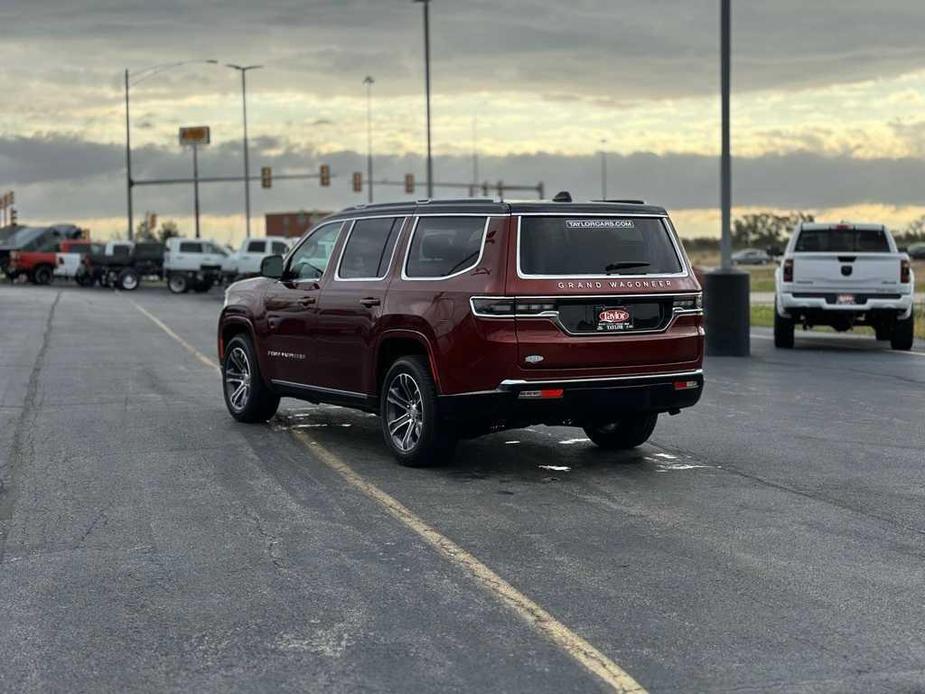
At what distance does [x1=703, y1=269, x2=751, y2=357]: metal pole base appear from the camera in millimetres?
20031

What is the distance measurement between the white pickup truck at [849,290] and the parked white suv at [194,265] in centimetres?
3465

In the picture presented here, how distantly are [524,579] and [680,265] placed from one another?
3.95 meters

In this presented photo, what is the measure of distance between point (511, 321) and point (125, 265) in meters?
52.0

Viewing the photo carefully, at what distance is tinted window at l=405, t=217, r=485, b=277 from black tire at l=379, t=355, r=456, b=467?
0.66 metres

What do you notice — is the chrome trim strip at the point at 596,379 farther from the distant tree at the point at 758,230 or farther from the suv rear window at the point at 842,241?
the distant tree at the point at 758,230

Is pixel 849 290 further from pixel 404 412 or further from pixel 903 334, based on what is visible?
pixel 404 412

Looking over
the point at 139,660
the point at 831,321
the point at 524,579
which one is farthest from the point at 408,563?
the point at 831,321

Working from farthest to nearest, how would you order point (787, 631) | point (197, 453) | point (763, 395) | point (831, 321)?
point (831, 321)
point (763, 395)
point (197, 453)
point (787, 631)

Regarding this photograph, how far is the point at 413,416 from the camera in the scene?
9570 mm

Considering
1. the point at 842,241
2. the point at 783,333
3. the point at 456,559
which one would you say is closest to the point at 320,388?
the point at 456,559

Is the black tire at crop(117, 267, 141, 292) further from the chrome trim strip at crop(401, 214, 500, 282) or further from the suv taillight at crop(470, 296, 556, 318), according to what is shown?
the suv taillight at crop(470, 296, 556, 318)

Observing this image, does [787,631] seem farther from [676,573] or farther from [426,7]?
[426,7]

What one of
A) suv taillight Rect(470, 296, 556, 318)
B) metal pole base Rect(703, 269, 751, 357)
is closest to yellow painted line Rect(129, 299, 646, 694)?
suv taillight Rect(470, 296, 556, 318)

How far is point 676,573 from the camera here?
6469mm
